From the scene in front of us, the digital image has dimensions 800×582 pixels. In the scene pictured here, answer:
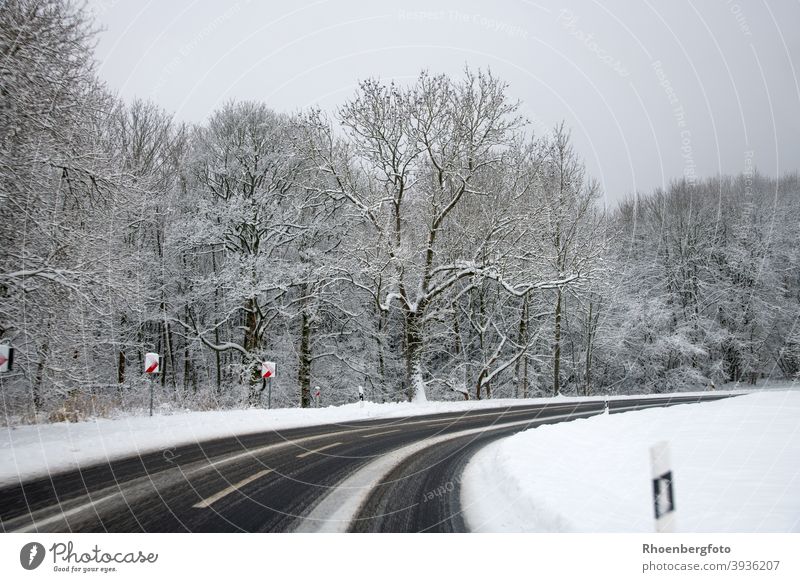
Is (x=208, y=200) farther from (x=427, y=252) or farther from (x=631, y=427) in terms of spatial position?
(x=631, y=427)

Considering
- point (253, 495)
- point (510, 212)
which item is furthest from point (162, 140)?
point (253, 495)

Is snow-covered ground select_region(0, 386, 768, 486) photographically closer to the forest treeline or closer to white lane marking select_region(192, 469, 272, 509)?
the forest treeline

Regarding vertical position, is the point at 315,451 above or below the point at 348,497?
below

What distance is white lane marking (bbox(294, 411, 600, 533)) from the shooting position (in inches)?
163

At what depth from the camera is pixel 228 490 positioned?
5.05 meters

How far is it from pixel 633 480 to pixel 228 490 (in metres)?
4.73

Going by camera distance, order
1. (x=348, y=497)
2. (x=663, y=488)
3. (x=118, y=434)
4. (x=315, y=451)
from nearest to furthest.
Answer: (x=663, y=488) < (x=348, y=497) < (x=315, y=451) < (x=118, y=434)

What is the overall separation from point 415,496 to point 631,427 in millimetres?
6738

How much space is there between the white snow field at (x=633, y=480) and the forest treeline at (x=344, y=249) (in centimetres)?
878

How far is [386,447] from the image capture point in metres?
8.50

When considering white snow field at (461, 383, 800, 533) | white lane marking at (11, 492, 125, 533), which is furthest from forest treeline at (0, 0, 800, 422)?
white snow field at (461, 383, 800, 533)

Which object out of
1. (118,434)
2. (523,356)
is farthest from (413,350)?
(118,434)

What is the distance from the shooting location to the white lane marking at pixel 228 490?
453cm

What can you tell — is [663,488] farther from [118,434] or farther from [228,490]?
[118,434]
